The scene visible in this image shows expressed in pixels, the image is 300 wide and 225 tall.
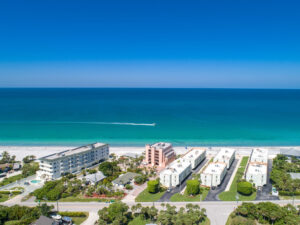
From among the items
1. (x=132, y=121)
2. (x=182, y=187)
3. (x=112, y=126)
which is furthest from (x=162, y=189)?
(x=132, y=121)

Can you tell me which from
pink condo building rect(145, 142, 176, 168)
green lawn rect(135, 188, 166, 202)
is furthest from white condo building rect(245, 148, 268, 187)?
pink condo building rect(145, 142, 176, 168)

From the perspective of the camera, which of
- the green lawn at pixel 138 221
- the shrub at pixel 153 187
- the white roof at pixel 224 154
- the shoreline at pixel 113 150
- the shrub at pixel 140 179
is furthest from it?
the shoreline at pixel 113 150

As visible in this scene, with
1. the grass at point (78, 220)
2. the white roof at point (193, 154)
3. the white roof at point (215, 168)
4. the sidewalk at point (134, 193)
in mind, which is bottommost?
the grass at point (78, 220)

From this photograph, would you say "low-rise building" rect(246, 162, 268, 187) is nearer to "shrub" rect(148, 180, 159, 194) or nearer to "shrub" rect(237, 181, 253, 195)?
"shrub" rect(237, 181, 253, 195)

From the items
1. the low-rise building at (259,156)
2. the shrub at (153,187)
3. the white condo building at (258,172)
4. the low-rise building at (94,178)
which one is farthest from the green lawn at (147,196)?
the low-rise building at (259,156)

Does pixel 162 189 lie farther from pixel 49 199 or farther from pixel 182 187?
pixel 49 199

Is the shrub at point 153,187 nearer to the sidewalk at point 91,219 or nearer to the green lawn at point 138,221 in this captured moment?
the green lawn at point 138,221

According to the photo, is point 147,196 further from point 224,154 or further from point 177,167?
point 224,154
